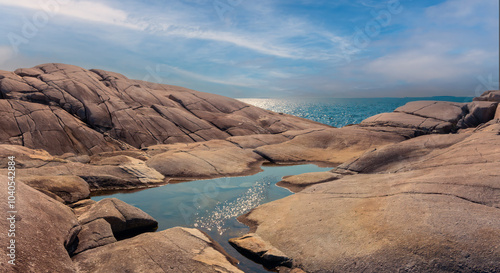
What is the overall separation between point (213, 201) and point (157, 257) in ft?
21.8

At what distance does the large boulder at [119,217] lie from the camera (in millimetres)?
8758

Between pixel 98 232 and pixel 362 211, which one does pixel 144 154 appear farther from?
pixel 362 211

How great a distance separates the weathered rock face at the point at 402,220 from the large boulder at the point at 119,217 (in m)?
3.53

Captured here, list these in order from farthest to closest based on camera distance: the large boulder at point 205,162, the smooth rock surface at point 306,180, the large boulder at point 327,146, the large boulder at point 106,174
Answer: the large boulder at point 327,146 → the large boulder at point 205,162 → the large boulder at point 106,174 → the smooth rock surface at point 306,180

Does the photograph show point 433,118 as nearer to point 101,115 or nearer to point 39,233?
point 39,233

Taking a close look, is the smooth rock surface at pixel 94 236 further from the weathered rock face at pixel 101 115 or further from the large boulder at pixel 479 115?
the large boulder at pixel 479 115

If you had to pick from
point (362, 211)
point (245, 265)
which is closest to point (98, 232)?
point (245, 265)

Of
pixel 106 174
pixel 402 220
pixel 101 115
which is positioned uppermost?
pixel 101 115

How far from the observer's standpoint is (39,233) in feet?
20.8

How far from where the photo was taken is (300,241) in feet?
27.0

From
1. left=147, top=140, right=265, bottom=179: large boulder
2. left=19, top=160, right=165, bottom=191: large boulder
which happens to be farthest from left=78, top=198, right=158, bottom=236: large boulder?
left=147, top=140, right=265, bottom=179: large boulder

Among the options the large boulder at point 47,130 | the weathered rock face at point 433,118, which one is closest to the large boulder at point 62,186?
the large boulder at point 47,130

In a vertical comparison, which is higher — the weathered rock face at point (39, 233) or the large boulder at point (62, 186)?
the weathered rock face at point (39, 233)

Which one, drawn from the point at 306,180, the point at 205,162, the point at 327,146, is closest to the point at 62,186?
the point at 205,162
